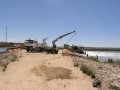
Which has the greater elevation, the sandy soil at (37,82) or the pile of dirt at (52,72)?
the pile of dirt at (52,72)

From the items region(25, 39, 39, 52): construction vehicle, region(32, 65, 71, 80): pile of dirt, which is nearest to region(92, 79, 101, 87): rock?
region(32, 65, 71, 80): pile of dirt

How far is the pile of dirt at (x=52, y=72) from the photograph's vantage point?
24.0m

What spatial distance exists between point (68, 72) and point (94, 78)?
288cm

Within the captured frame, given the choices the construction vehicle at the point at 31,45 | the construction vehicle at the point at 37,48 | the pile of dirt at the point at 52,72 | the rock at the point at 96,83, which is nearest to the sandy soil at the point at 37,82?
the rock at the point at 96,83

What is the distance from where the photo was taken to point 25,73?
2600 cm

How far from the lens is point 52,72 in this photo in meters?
25.7

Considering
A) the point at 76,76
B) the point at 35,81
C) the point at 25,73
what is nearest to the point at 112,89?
the point at 76,76

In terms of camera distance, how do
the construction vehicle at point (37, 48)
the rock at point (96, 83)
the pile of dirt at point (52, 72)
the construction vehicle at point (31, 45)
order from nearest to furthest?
the rock at point (96, 83), the pile of dirt at point (52, 72), the construction vehicle at point (37, 48), the construction vehicle at point (31, 45)

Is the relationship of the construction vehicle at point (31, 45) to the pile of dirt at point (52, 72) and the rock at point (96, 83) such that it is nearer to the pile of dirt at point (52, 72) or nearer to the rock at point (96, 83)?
the pile of dirt at point (52, 72)

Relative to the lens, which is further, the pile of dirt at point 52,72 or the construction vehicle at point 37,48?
the construction vehicle at point 37,48

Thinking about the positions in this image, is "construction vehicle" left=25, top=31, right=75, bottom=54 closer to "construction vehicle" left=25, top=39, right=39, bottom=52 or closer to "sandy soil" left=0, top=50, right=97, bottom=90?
"construction vehicle" left=25, top=39, right=39, bottom=52

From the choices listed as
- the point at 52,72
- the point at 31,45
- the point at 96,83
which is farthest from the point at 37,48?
the point at 96,83

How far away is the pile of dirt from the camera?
24031mm

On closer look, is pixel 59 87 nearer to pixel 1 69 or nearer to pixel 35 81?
pixel 35 81
